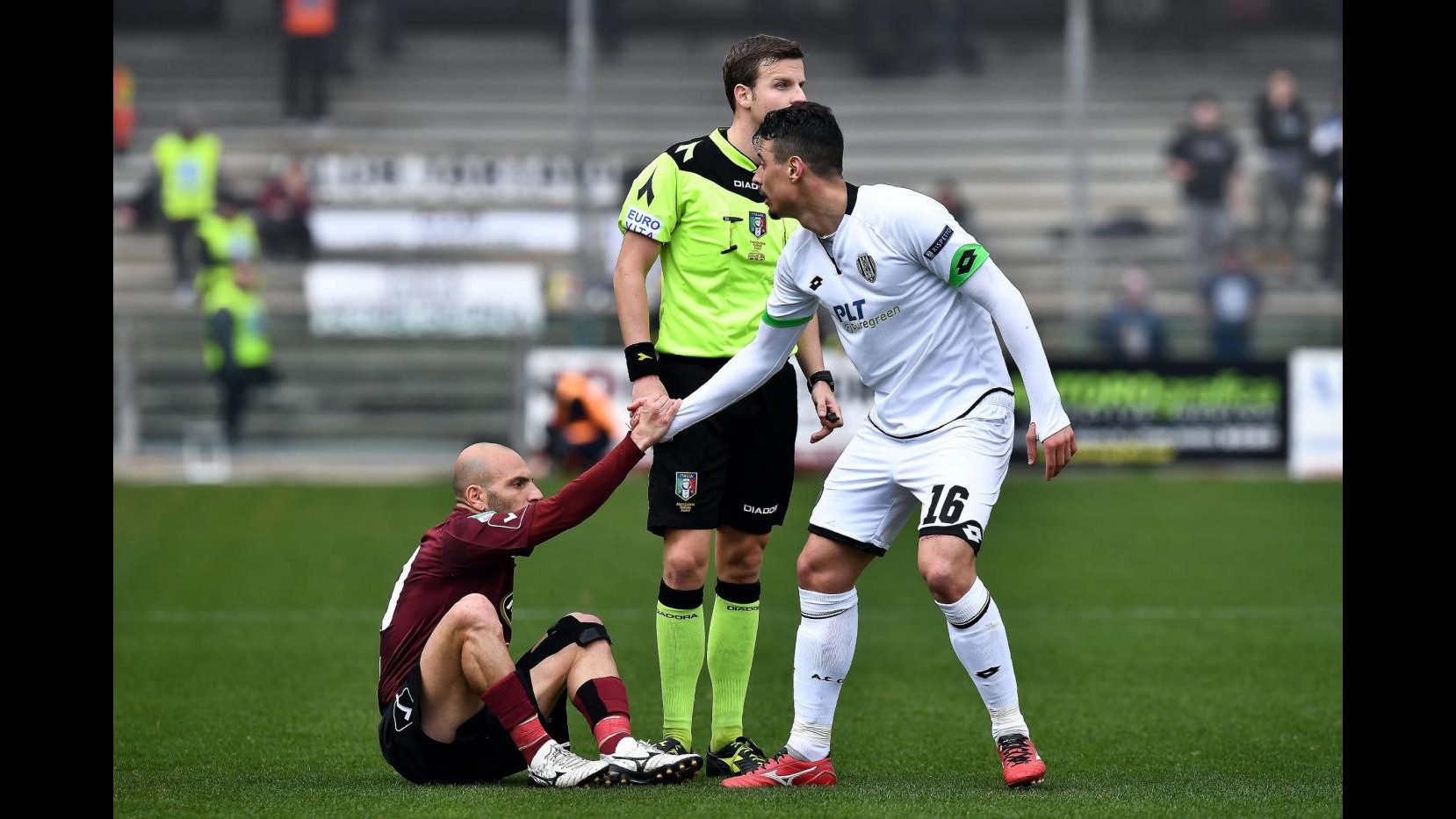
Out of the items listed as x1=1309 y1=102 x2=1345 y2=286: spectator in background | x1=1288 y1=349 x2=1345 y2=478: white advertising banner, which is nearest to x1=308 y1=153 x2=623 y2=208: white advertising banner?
x1=1309 y1=102 x2=1345 y2=286: spectator in background

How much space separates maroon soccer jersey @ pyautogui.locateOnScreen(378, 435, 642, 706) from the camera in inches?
226

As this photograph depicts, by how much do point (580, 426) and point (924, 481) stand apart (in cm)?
1218

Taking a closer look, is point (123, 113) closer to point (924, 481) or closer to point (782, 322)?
point (782, 322)

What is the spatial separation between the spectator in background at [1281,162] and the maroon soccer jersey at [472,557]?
18.3 meters

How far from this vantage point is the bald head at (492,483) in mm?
5996

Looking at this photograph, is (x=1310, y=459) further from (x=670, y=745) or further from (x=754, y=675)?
(x=670, y=745)

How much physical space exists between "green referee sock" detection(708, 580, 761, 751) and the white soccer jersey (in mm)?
834

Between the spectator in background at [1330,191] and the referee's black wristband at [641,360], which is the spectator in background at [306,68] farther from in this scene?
the referee's black wristband at [641,360]

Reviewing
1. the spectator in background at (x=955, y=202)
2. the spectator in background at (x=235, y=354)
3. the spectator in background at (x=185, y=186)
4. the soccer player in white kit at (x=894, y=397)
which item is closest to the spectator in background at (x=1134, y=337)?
the spectator in background at (x=955, y=202)

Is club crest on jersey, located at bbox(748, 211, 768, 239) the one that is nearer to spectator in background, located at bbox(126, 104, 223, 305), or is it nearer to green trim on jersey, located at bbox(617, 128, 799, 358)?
green trim on jersey, located at bbox(617, 128, 799, 358)

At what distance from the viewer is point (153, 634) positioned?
10.2 meters

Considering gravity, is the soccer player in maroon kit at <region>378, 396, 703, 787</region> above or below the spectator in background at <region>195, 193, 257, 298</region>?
below

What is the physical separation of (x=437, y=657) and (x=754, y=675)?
11.1 ft
